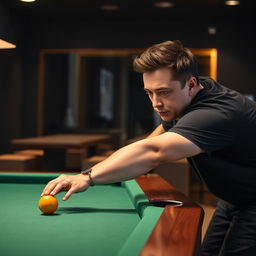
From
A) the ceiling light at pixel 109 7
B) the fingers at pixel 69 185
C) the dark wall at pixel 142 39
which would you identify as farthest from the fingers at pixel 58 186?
the dark wall at pixel 142 39

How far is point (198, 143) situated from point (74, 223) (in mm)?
464

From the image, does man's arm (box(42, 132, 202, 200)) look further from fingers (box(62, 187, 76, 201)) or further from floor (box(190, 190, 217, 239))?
floor (box(190, 190, 217, 239))

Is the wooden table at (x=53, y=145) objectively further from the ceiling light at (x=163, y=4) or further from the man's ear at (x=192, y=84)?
the man's ear at (x=192, y=84)

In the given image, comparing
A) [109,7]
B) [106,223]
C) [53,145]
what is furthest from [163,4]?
[106,223]

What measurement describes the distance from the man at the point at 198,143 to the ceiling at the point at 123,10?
5085 millimetres

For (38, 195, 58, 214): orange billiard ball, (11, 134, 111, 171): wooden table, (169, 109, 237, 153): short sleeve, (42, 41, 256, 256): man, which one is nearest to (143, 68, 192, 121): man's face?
(42, 41, 256, 256): man

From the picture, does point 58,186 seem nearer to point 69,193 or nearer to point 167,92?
point 69,193

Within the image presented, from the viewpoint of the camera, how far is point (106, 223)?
1.51 metres

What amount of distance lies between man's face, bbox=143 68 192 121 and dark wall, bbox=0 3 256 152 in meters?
6.04

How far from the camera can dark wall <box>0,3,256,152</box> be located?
7.56 meters

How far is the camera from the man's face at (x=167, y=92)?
165 cm

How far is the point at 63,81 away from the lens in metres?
8.65

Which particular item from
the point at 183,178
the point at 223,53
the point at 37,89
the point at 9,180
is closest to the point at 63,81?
the point at 37,89

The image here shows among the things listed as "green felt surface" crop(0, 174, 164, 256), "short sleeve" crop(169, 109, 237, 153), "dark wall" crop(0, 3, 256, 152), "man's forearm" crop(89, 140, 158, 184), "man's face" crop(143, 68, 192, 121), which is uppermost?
"dark wall" crop(0, 3, 256, 152)
